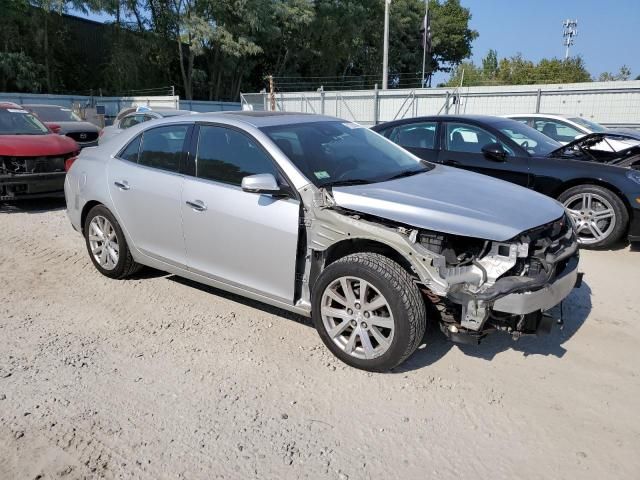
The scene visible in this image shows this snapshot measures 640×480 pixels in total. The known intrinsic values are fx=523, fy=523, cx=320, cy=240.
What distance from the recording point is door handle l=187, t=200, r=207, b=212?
4055 mm

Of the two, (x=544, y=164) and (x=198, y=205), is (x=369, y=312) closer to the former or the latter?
(x=198, y=205)

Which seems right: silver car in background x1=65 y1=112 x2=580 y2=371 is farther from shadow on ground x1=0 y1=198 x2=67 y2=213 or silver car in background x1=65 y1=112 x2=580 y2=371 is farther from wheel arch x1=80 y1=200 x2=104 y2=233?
shadow on ground x1=0 y1=198 x2=67 y2=213

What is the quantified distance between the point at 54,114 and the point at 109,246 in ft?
32.8

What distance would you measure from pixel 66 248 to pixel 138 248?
2.13m

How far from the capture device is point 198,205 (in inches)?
161

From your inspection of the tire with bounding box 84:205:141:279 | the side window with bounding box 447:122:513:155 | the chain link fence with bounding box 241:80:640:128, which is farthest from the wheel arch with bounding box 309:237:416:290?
the chain link fence with bounding box 241:80:640:128

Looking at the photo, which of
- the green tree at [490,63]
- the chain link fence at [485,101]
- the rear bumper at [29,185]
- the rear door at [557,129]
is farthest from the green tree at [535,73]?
the rear bumper at [29,185]

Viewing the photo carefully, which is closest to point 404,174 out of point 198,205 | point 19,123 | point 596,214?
point 198,205

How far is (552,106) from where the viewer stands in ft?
53.8

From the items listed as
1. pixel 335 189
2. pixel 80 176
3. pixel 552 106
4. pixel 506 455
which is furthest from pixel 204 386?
pixel 552 106

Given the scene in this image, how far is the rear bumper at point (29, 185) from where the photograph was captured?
798cm

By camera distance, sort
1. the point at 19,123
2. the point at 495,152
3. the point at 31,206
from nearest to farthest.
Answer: the point at 495,152 < the point at 31,206 < the point at 19,123

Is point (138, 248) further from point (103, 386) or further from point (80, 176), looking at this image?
point (103, 386)

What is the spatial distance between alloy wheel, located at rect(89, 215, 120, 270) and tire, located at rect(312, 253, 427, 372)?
2.47 meters
